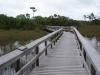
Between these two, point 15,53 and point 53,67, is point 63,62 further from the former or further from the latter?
point 15,53

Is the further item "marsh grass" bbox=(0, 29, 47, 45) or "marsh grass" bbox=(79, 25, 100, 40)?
"marsh grass" bbox=(79, 25, 100, 40)

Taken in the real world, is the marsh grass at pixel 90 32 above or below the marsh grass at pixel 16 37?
above

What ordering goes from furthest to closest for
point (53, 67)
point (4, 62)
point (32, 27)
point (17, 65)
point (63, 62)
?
point (32, 27), point (63, 62), point (53, 67), point (17, 65), point (4, 62)

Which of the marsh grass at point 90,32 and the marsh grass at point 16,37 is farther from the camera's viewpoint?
the marsh grass at point 90,32

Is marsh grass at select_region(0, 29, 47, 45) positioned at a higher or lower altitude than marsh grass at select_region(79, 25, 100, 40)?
lower

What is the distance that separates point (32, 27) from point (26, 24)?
283 centimetres

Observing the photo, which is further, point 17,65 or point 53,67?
point 53,67

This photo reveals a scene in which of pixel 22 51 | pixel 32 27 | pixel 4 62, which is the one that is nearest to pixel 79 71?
pixel 22 51

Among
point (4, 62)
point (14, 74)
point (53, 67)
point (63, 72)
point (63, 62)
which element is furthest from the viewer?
point (63, 62)

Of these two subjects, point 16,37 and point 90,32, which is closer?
point 16,37

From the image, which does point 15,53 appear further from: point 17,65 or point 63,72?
point 63,72

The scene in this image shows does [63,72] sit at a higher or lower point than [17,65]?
lower

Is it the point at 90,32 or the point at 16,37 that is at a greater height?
the point at 90,32

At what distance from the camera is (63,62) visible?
422 inches
